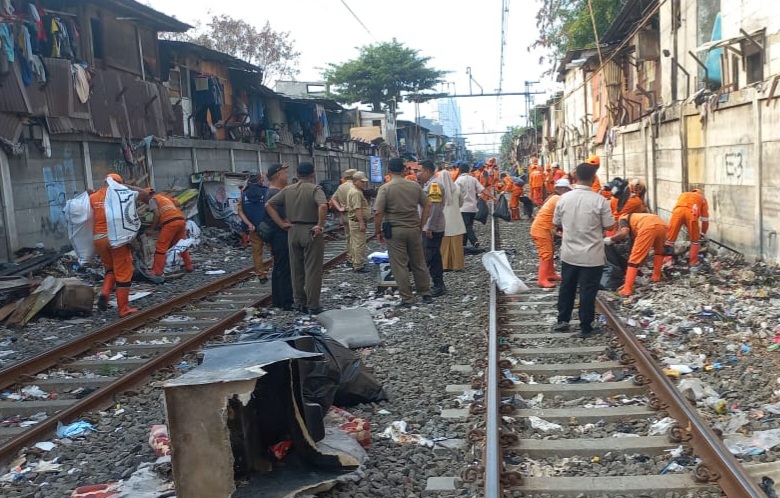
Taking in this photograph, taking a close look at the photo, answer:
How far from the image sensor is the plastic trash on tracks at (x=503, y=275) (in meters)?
9.18

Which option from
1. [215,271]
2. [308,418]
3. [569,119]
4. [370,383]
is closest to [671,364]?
[370,383]

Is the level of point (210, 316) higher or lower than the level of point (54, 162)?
lower

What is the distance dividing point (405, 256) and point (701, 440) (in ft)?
17.8

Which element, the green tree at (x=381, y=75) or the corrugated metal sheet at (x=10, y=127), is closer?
the corrugated metal sheet at (x=10, y=127)

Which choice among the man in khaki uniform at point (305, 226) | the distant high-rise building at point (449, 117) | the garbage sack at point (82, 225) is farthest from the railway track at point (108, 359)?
the distant high-rise building at point (449, 117)

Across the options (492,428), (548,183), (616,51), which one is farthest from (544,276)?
(616,51)

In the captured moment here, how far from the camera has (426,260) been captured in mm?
10047

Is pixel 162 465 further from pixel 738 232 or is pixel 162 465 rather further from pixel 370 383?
pixel 738 232

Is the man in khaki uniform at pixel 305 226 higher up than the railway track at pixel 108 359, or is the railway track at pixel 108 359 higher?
the man in khaki uniform at pixel 305 226

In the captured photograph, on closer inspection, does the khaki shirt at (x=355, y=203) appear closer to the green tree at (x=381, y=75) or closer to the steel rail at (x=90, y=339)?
the steel rail at (x=90, y=339)

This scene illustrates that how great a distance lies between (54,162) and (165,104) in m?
5.01

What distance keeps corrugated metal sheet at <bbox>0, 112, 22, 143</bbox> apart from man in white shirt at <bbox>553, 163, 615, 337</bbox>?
942 centimetres

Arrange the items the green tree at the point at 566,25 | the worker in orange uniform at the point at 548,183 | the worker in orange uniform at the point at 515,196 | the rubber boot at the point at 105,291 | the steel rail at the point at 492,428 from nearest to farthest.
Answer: the steel rail at the point at 492,428
the rubber boot at the point at 105,291
the worker in orange uniform at the point at 548,183
the worker in orange uniform at the point at 515,196
the green tree at the point at 566,25

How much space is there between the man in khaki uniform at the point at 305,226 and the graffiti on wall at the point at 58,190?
683cm
